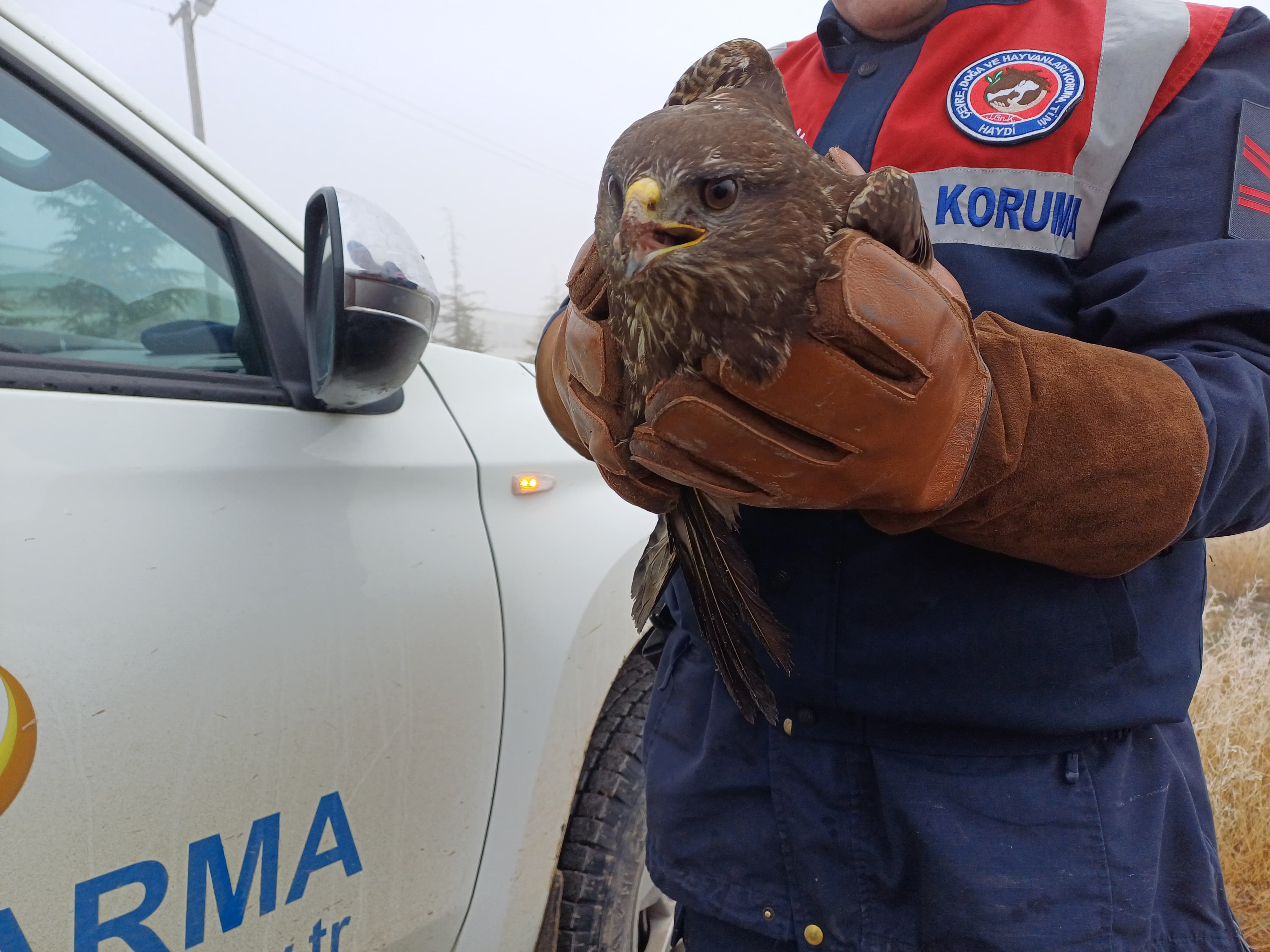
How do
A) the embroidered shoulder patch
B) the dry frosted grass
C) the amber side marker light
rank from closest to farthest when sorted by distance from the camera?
the embroidered shoulder patch < the amber side marker light < the dry frosted grass

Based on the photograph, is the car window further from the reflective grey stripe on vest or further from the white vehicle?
the reflective grey stripe on vest

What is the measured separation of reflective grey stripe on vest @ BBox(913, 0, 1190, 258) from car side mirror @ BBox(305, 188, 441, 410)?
0.90 meters

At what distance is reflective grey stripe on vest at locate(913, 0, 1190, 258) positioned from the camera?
45.3 inches

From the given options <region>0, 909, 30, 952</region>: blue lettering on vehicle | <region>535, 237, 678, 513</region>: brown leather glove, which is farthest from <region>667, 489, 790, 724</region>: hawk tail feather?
<region>0, 909, 30, 952</region>: blue lettering on vehicle

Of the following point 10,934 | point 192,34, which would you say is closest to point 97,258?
point 10,934

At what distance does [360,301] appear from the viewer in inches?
53.5

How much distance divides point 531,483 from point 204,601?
2.47 ft

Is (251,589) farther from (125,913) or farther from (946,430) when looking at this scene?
(946,430)

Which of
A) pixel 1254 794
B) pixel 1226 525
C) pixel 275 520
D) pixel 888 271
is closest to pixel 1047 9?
pixel 888 271

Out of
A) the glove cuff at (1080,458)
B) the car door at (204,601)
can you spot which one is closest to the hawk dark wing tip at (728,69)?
the glove cuff at (1080,458)

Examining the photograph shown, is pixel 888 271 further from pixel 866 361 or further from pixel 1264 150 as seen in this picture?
pixel 1264 150

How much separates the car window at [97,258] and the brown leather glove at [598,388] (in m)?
0.72

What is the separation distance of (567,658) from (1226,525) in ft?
4.16

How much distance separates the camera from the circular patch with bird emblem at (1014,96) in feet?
3.84
